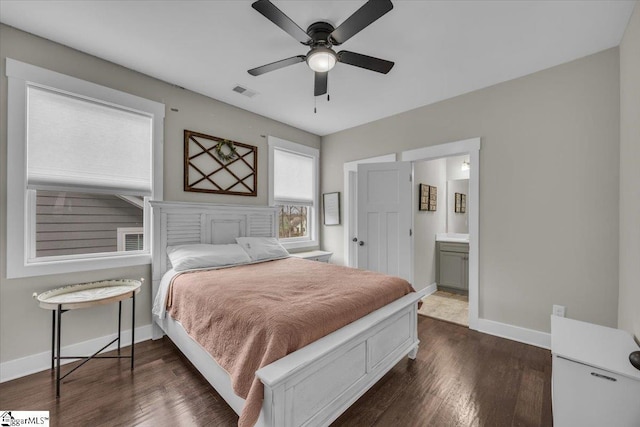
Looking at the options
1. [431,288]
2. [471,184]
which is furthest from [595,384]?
[431,288]

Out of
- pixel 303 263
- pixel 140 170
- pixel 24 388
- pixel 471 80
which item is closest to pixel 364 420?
pixel 303 263

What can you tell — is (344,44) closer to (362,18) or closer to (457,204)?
(362,18)

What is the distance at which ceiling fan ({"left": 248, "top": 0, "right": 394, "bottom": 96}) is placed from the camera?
1.60 meters

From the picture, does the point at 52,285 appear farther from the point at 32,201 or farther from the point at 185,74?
the point at 185,74

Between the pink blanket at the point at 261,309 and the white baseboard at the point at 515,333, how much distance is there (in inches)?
51.0

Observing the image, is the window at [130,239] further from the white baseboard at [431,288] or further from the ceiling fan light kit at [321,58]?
the white baseboard at [431,288]

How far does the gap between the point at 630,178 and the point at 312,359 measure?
8.23 feet

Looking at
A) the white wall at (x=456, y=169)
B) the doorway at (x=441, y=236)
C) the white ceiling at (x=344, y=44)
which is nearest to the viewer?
the white ceiling at (x=344, y=44)

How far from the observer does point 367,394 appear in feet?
6.40

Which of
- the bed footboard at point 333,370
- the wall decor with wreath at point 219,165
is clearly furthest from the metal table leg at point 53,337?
the bed footboard at point 333,370

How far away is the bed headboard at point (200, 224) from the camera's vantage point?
2824 millimetres

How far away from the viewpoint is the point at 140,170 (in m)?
2.80

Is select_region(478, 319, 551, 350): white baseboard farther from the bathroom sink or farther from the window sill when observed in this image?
the window sill

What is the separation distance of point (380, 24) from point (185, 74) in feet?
6.60
